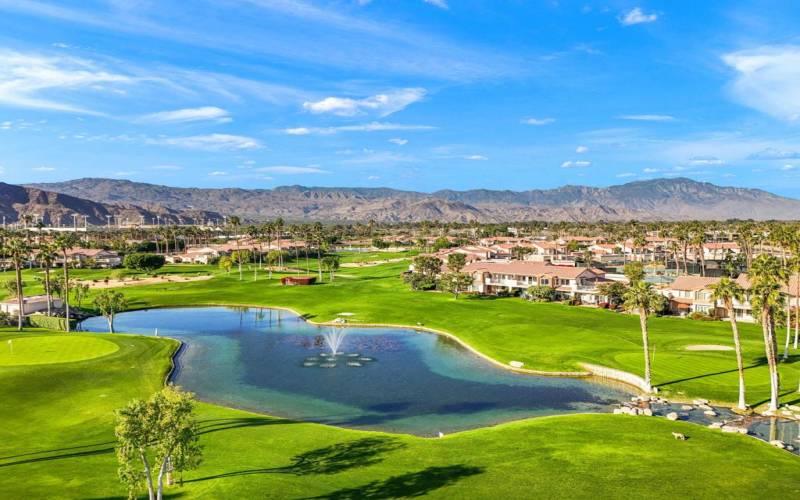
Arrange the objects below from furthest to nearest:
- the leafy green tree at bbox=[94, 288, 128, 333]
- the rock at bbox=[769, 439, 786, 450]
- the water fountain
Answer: the leafy green tree at bbox=[94, 288, 128, 333] → the water fountain → the rock at bbox=[769, 439, 786, 450]

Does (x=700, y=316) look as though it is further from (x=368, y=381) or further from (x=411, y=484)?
(x=411, y=484)

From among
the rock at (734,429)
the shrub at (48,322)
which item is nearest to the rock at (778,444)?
the rock at (734,429)

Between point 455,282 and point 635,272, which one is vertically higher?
point 635,272

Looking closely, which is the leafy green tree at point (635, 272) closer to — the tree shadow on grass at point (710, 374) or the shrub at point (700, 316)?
the shrub at point (700, 316)

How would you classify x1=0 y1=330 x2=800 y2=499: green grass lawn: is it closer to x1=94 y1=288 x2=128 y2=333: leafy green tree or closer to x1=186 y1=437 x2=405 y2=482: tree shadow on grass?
x1=186 y1=437 x2=405 y2=482: tree shadow on grass

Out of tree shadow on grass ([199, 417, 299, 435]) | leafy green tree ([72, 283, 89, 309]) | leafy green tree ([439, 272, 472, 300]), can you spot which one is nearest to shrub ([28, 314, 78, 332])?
leafy green tree ([72, 283, 89, 309])

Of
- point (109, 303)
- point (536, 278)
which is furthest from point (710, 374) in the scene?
point (109, 303)
